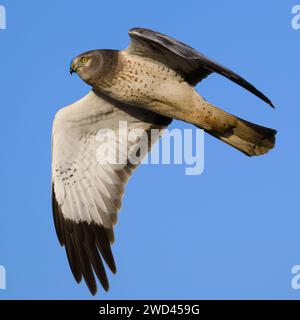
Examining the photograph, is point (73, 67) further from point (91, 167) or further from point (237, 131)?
point (237, 131)

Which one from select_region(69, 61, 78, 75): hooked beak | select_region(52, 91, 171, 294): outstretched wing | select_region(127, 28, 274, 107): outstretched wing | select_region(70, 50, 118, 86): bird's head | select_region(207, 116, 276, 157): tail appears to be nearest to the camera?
select_region(127, 28, 274, 107): outstretched wing

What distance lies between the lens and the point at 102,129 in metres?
9.06

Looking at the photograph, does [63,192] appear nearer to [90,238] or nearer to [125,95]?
[90,238]

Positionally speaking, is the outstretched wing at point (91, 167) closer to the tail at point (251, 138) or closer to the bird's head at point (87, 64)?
the bird's head at point (87, 64)

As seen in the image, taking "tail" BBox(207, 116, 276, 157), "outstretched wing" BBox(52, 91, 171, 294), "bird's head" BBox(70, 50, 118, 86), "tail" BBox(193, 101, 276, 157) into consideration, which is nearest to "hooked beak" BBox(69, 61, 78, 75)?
"bird's head" BBox(70, 50, 118, 86)

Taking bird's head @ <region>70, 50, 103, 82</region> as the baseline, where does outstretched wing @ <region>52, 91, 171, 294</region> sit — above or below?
below

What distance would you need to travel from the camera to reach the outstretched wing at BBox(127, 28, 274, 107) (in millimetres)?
7152

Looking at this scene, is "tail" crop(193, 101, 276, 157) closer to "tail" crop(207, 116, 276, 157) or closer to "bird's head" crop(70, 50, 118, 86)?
"tail" crop(207, 116, 276, 157)

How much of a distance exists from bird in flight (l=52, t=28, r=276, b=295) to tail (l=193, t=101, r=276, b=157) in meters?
0.01

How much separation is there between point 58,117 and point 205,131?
6.05ft

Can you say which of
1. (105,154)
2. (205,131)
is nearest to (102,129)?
(105,154)

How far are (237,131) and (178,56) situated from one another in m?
1.14

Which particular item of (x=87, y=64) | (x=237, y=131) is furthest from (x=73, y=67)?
(x=237, y=131)

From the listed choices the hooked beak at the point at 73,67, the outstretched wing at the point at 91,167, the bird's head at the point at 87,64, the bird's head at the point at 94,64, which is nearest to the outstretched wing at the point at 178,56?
the bird's head at the point at 94,64
